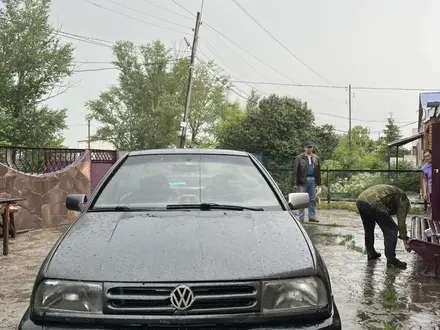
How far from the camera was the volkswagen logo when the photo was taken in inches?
92.0

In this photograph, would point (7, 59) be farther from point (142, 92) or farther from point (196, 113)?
point (196, 113)

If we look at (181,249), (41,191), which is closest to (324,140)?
(41,191)

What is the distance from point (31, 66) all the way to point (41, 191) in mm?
12321

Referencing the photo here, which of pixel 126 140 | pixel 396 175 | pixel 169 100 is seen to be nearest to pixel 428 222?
pixel 396 175

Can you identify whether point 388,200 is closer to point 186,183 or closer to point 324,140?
point 186,183

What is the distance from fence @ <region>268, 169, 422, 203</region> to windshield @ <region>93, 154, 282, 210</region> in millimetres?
12293

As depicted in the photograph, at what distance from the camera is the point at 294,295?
249 cm

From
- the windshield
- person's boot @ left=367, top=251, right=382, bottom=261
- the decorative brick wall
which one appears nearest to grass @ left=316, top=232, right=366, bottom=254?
person's boot @ left=367, top=251, right=382, bottom=261

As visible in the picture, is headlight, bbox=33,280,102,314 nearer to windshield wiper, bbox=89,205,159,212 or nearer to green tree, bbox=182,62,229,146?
windshield wiper, bbox=89,205,159,212

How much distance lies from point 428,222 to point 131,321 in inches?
243

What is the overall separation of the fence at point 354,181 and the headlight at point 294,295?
13454 mm

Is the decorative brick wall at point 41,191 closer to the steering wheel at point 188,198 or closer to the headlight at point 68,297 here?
the steering wheel at point 188,198

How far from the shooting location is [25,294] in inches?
207

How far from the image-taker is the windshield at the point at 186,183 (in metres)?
3.60
